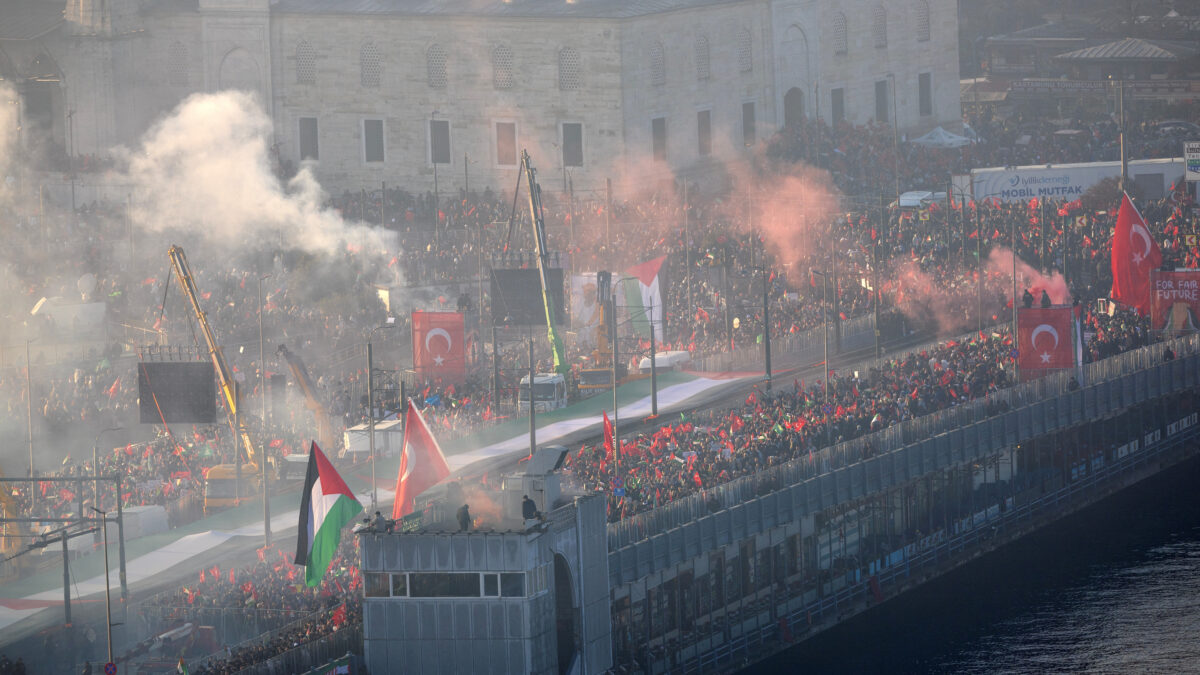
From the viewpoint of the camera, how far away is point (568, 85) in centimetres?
11688

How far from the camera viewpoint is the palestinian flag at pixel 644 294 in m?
89.8

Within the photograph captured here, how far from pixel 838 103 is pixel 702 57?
13.0 meters

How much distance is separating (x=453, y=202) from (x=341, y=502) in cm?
5361

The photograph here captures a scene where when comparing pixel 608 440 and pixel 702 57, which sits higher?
pixel 702 57

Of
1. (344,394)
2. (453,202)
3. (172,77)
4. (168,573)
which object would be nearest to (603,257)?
(453,202)

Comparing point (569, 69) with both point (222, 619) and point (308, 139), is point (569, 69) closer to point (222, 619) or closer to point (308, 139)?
point (308, 139)

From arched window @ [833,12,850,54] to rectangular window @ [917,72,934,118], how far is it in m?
7.11

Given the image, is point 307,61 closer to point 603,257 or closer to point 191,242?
point 191,242

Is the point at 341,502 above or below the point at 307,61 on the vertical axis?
below

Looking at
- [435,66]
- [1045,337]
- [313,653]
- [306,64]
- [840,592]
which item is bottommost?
[840,592]

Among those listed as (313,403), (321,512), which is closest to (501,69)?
(313,403)

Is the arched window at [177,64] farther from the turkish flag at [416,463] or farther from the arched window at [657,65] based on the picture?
the turkish flag at [416,463]

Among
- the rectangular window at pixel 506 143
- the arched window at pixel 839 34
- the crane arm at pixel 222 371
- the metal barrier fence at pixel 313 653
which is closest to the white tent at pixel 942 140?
the arched window at pixel 839 34

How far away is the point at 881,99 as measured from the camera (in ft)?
433
